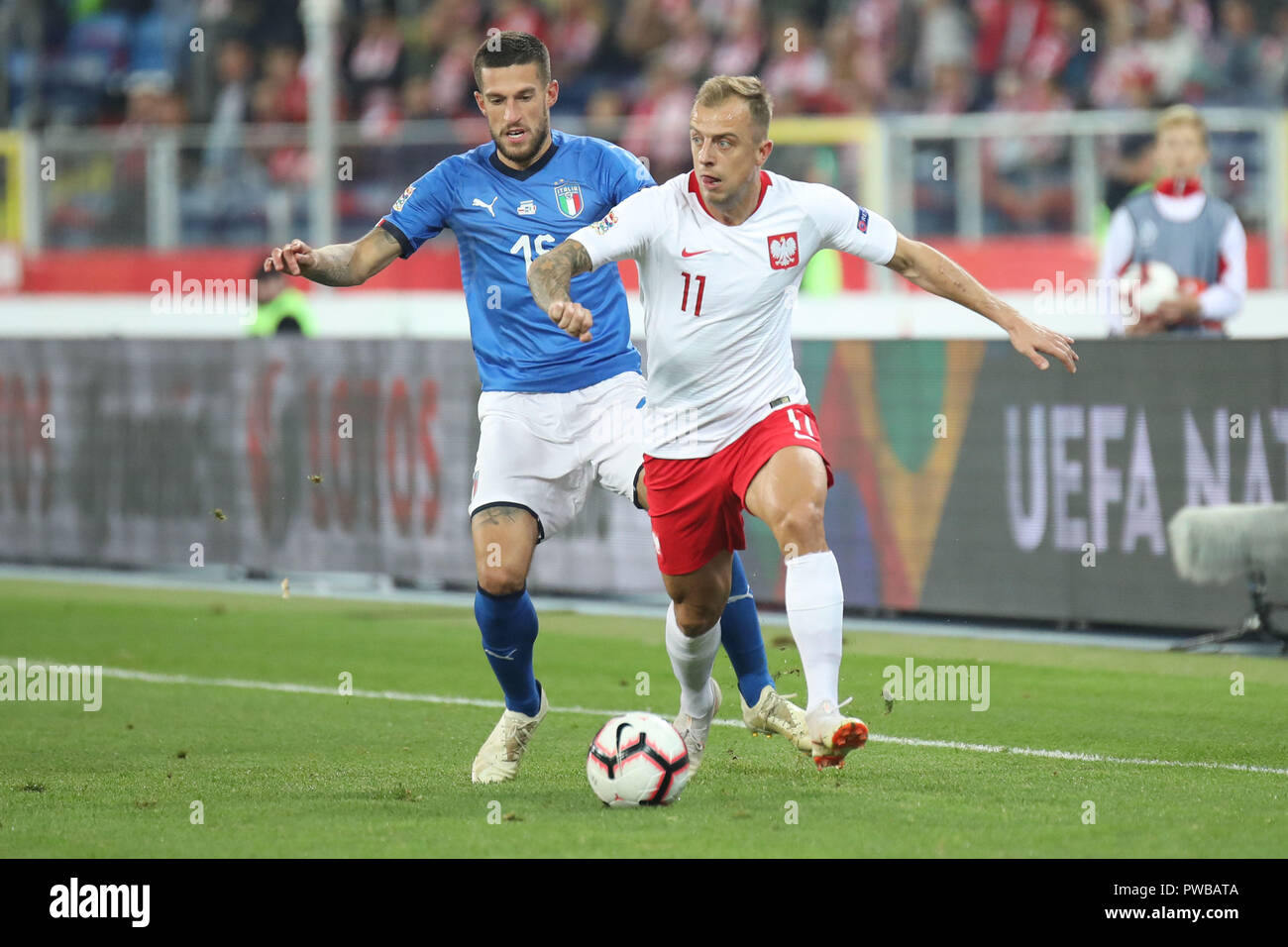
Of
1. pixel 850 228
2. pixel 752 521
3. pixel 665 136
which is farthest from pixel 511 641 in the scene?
pixel 665 136

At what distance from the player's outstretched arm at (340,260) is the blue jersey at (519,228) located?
76 millimetres

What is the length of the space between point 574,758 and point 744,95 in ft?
8.43

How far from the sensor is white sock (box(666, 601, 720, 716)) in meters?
7.12

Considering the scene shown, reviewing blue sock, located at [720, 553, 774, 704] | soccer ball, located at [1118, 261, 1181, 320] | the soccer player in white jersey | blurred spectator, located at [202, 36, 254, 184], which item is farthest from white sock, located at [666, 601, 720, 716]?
blurred spectator, located at [202, 36, 254, 184]

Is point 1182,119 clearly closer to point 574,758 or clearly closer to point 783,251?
point 783,251

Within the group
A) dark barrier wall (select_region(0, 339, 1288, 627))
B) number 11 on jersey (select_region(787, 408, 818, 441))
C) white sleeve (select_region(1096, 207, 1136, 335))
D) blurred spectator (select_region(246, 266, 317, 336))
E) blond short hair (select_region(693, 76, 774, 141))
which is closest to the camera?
blond short hair (select_region(693, 76, 774, 141))

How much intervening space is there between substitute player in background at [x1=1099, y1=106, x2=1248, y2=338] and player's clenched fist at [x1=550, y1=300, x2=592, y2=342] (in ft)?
18.8

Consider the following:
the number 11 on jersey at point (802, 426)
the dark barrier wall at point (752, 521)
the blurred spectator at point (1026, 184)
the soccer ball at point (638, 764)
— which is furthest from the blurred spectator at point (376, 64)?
the soccer ball at point (638, 764)

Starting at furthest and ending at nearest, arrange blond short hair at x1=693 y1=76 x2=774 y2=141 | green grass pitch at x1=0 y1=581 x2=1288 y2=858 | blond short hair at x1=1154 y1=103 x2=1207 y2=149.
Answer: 1. blond short hair at x1=1154 y1=103 x2=1207 y2=149
2. blond short hair at x1=693 y1=76 x2=774 y2=141
3. green grass pitch at x1=0 y1=581 x2=1288 y2=858

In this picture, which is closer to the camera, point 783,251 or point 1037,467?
point 783,251

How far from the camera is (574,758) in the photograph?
7.87 meters

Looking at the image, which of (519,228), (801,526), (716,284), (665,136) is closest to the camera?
(801,526)

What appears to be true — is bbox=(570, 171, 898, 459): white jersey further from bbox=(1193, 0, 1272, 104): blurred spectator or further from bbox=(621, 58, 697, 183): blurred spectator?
bbox=(1193, 0, 1272, 104): blurred spectator

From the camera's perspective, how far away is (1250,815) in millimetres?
6465
